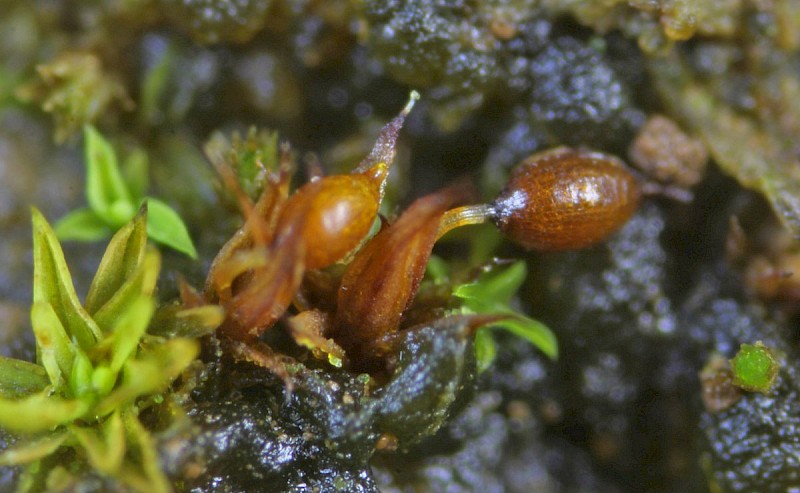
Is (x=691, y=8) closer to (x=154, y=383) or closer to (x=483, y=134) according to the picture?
(x=483, y=134)

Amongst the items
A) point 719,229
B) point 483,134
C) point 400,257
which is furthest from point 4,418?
point 719,229

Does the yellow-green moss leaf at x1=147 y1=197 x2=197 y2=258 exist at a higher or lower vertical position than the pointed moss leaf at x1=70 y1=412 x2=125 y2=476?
higher

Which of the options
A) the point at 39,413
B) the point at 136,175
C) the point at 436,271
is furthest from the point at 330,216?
the point at 136,175

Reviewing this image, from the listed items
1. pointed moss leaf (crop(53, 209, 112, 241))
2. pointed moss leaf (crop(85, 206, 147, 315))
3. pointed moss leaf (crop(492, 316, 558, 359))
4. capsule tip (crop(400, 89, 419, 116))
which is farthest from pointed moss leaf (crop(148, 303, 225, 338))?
pointed moss leaf (crop(492, 316, 558, 359))

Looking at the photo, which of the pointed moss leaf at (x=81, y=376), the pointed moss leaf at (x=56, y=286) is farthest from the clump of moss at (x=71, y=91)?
the pointed moss leaf at (x=81, y=376)

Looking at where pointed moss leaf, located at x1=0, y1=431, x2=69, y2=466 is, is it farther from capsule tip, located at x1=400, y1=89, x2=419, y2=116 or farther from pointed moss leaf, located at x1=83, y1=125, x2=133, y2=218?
capsule tip, located at x1=400, y1=89, x2=419, y2=116

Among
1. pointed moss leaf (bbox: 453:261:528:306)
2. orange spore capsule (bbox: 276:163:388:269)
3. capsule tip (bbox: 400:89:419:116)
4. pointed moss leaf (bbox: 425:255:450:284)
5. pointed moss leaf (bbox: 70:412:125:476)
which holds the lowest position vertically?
pointed moss leaf (bbox: 453:261:528:306)
